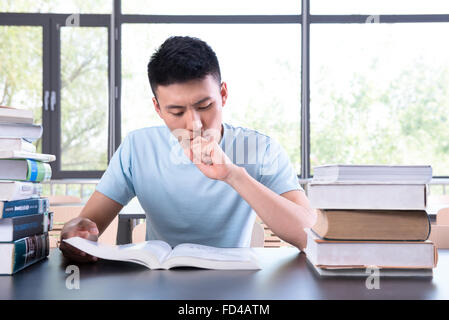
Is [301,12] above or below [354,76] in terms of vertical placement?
above

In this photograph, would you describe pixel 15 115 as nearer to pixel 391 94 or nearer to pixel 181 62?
pixel 181 62

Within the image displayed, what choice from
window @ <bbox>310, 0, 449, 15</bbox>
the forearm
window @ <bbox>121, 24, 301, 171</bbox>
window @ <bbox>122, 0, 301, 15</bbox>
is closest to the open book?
the forearm

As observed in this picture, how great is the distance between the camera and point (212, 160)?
110cm

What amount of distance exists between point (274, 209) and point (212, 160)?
0.20m

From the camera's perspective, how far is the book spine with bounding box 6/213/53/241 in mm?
843

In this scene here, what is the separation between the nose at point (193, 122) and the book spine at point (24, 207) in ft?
1.41

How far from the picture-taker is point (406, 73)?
416 cm

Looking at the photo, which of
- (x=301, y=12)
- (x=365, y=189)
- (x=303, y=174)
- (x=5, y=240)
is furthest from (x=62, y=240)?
(x=301, y=12)

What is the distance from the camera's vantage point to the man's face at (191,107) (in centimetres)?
130

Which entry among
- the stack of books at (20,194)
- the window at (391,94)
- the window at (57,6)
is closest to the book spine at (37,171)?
the stack of books at (20,194)

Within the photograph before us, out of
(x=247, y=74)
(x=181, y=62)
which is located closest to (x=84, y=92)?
(x=247, y=74)
